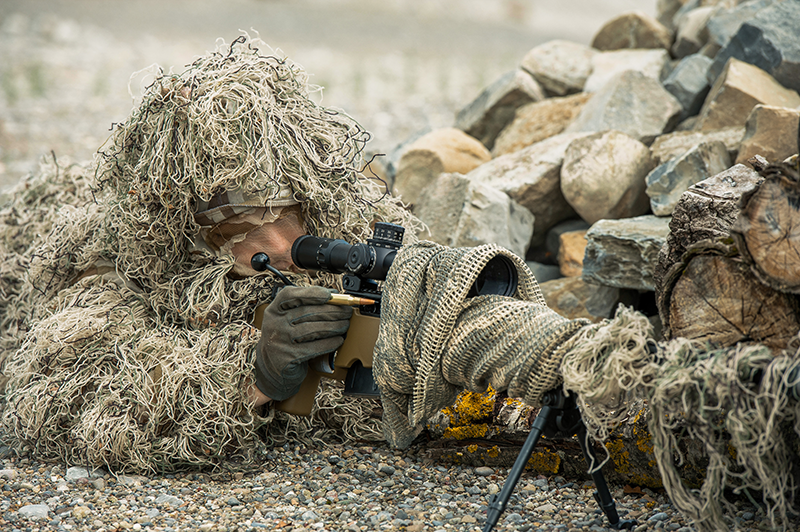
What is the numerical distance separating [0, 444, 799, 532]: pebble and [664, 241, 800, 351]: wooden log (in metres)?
0.47

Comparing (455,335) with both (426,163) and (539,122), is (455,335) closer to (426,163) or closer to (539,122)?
(426,163)

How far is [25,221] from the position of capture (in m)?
3.30

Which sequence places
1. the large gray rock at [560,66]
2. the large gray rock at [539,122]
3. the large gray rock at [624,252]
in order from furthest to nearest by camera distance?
the large gray rock at [560,66], the large gray rock at [539,122], the large gray rock at [624,252]

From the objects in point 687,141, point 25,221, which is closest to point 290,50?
point 25,221

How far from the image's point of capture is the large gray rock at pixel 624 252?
286 cm

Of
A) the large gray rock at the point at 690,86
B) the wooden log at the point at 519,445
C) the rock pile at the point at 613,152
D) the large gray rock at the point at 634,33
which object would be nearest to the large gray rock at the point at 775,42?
the rock pile at the point at 613,152

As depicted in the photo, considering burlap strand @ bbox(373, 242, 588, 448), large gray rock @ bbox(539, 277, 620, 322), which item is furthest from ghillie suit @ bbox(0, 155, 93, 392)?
large gray rock @ bbox(539, 277, 620, 322)

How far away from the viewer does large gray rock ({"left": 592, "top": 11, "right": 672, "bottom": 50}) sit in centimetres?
470

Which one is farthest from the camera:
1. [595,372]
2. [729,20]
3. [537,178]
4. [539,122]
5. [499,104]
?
[499,104]

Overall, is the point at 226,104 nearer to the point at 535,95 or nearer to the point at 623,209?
the point at 623,209

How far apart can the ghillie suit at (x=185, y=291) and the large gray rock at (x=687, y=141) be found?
1.69 metres

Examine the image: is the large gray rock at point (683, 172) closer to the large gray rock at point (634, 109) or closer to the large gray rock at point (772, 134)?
the large gray rock at point (772, 134)

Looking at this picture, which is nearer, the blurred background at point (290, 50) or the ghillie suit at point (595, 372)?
the ghillie suit at point (595, 372)

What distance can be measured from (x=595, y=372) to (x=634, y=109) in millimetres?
2659
